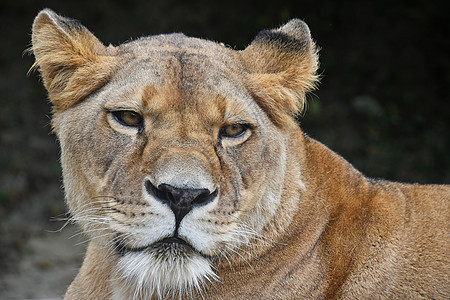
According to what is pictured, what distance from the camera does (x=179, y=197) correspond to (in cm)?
253

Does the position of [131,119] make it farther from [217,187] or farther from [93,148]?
[217,187]

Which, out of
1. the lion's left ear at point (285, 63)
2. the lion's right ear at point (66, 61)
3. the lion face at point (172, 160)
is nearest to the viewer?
the lion face at point (172, 160)

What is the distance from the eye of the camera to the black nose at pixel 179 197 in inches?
99.7

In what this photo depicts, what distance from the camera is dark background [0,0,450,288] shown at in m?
8.11

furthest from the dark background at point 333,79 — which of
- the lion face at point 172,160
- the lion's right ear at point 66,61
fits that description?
the lion face at point 172,160

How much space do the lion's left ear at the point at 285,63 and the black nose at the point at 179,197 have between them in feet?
2.47

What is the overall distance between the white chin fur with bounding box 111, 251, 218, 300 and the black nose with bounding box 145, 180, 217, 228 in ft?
0.76

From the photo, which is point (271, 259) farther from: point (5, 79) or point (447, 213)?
point (5, 79)

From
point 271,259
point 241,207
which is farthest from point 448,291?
point 241,207

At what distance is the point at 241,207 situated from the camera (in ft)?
9.54

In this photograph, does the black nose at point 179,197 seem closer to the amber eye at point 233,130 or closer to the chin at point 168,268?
the chin at point 168,268

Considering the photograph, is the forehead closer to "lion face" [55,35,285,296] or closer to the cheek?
"lion face" [55,35,285,296]

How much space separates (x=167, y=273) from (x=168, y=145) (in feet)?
1.81

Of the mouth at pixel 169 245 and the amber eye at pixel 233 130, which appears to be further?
the amber eye at pixel 233 130
